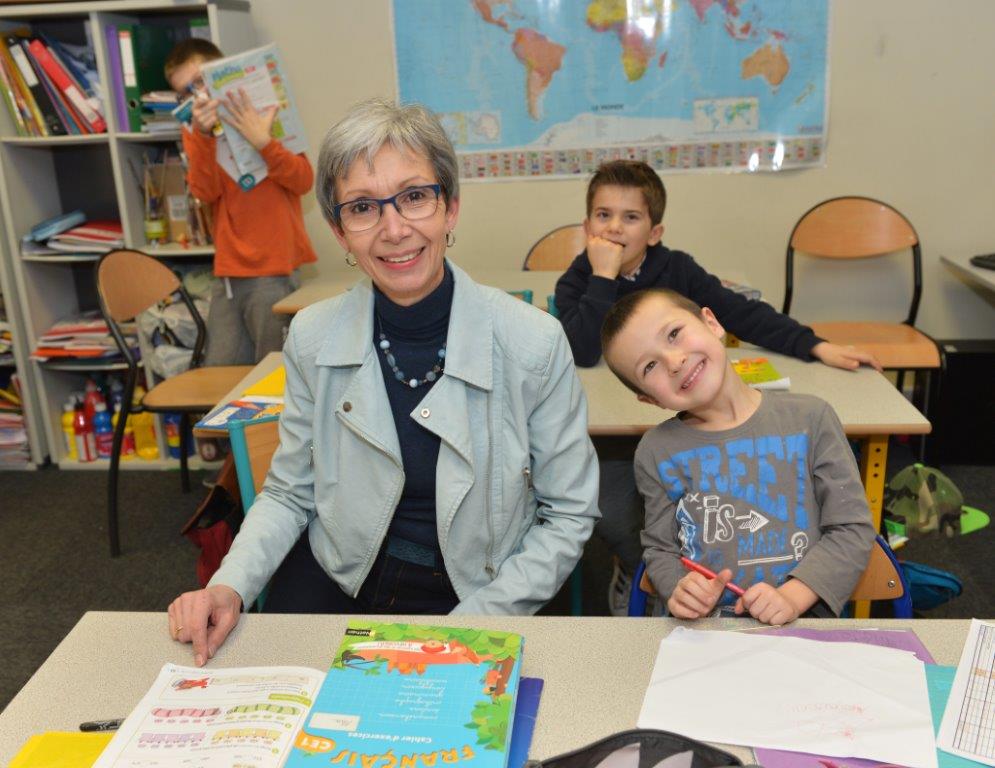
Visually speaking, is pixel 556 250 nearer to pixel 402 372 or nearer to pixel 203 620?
pixel 402 372

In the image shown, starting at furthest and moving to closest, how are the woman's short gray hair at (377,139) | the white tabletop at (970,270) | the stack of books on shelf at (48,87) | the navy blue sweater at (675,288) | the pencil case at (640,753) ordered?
the stack of books on shelf at (48,87)
the white tabletop at (970,270)
the navy blue sweater at (675,288)
the woman's short gray hair at (377,139)
the pencil case at (640,753)

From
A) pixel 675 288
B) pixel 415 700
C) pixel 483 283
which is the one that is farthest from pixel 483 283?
pixel 415 700

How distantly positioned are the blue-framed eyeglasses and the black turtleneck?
15 cm

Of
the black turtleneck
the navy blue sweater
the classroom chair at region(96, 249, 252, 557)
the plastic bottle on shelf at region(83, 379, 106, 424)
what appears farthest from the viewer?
the plastic bottle on shelf at region(83, 379, 106, 424)

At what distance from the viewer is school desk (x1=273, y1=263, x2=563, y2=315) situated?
3061 millimetres

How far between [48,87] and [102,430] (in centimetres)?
135

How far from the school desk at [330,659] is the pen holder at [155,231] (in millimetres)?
2609

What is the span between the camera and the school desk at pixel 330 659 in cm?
103

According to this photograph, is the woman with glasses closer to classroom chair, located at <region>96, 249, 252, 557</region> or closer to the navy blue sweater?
the navy blue sweater

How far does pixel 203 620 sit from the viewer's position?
1.17 meters

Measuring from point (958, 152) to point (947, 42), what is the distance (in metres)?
0.43

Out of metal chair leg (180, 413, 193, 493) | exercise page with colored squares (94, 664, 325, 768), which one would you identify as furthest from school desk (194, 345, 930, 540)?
metal chair leg (180, 413, 193, 493)

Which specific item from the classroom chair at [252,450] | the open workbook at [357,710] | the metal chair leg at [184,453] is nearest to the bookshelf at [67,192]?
the metal chair leg at [184,453]

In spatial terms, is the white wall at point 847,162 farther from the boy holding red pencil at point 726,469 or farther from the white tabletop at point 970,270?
the boy holding red pencil at point 726,469
